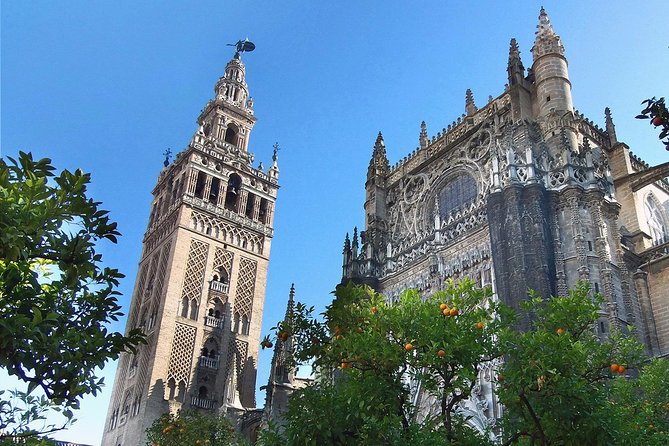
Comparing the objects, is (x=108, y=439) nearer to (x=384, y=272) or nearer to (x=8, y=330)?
(x=384, y=272)

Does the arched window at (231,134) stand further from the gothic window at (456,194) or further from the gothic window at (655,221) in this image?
the gothic window at (655,221)

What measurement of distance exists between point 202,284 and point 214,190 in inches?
311

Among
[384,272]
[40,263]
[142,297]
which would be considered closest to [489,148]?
[384,272]

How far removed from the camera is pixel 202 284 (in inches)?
1506

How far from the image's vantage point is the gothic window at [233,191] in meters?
44.1

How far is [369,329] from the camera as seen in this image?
11250mm

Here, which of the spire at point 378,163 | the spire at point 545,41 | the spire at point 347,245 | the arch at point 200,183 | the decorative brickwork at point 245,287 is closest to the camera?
the spire at point 545,41

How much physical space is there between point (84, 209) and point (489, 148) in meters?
21.3

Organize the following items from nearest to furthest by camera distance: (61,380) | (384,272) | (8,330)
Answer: (8,330) → (61,380) → (384,272)

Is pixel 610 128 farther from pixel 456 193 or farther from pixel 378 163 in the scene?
pixel 378 163

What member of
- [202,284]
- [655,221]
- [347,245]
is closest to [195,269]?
[202,284]

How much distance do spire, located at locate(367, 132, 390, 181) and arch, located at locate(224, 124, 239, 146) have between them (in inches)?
710

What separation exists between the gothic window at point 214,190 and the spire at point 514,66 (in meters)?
22.8

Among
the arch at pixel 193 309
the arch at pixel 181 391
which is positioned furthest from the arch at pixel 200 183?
the arch at pixel 181 391
